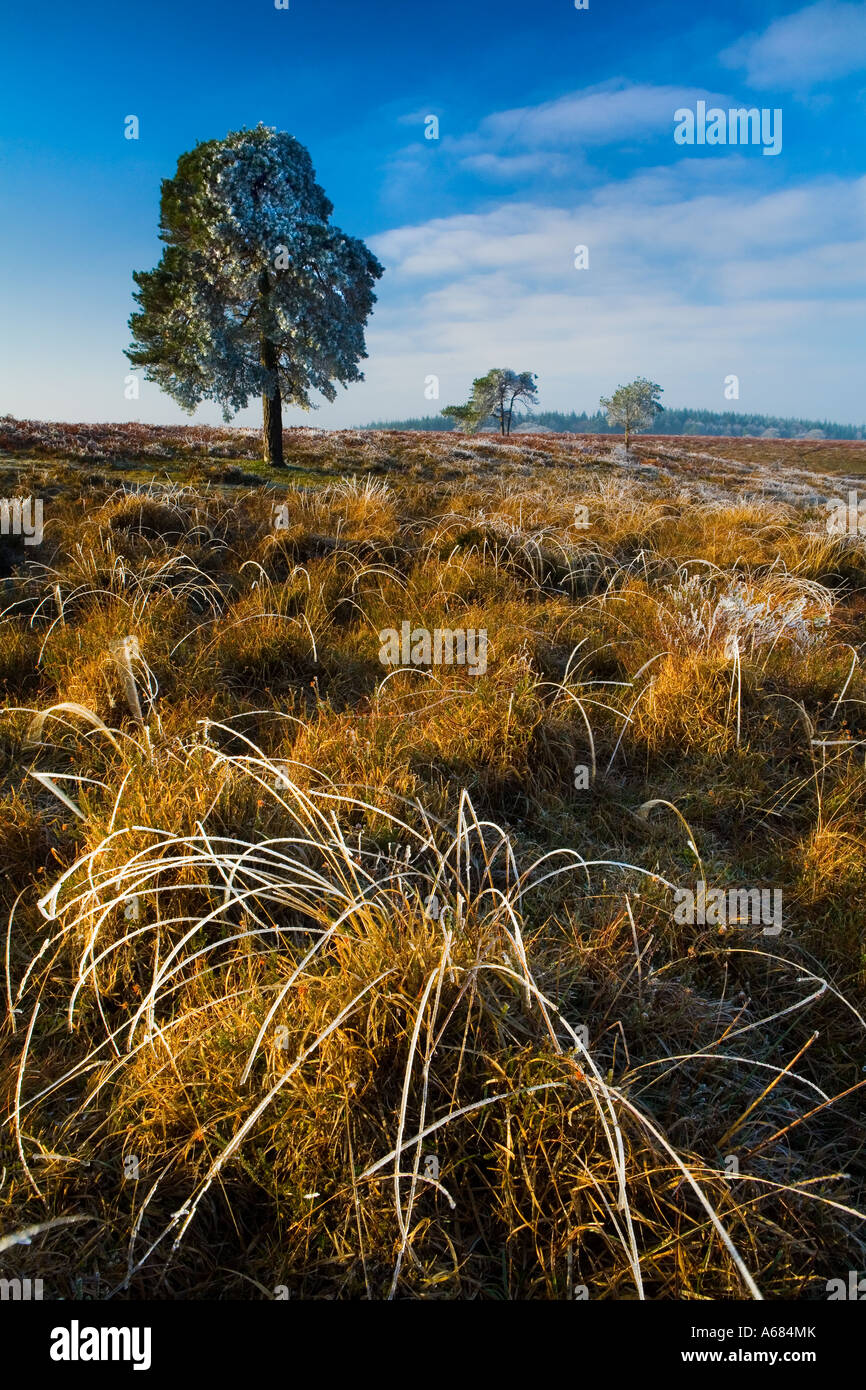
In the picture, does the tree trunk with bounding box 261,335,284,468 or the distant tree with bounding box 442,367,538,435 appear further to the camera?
the distant tree with bounding box 442,367,538,435

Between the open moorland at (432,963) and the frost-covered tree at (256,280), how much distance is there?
47.0 ft

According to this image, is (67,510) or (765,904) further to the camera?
(67,510)

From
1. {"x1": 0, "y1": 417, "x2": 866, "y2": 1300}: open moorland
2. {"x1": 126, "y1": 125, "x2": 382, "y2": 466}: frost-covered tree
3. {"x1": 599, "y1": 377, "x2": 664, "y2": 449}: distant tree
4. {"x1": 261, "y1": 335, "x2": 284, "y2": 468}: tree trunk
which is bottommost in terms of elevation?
{"x1": 0, "y1": 417, "x2": 866, "y2": 1300}: open moorland

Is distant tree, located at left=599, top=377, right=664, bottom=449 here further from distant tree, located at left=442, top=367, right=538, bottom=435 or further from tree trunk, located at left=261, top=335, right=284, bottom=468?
tree trunk, located at left=261, top=335, right=284, bottom=468

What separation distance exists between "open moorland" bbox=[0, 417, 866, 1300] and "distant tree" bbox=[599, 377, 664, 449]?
69.8m

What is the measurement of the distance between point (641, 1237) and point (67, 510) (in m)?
8.78

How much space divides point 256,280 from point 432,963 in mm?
18568

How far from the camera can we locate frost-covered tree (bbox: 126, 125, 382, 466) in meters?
15.7

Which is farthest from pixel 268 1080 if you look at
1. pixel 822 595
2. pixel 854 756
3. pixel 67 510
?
pixel 67 510

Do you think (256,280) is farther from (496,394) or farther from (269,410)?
(496,394)

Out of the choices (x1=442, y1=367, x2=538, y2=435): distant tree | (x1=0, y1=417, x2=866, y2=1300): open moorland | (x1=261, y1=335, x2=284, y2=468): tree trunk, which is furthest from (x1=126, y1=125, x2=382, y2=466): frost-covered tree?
(x1=442, y1=367, x2=538, y2=435): distant tree

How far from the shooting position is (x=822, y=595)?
6480 mm

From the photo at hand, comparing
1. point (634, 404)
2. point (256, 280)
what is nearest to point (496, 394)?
point (634, 404)
